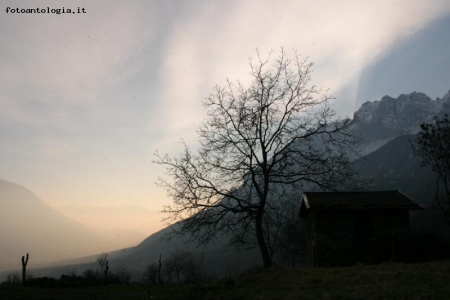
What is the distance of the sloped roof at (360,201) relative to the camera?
25.1m

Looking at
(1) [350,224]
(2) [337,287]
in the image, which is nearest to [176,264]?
(1) [350,224]

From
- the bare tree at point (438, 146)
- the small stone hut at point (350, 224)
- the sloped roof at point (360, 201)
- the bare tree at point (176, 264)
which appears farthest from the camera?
the bare tree at point (176, 264)

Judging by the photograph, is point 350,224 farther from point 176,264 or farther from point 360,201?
point 176,264

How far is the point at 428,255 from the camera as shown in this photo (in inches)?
851

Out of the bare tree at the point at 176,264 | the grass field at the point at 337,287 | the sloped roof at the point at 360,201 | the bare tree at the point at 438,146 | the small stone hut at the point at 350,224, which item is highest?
the bare tree at the point at 438,146

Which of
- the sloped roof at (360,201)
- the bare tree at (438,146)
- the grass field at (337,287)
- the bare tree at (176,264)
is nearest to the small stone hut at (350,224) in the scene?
the sloped roof at (360,201)

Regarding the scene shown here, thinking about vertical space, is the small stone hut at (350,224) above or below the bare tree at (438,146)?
below

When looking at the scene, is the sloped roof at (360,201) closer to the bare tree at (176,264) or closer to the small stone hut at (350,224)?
the small stone hut at (350,224)

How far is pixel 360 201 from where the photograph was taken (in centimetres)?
2606

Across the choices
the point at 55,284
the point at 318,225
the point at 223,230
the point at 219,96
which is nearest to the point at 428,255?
the point at 318,225

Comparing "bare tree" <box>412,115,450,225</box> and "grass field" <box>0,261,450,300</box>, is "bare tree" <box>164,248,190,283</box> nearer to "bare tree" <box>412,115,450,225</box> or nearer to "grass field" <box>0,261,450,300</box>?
"bare tree" <box>412,115,450,225</box>

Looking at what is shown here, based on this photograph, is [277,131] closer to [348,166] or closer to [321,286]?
[348,166]

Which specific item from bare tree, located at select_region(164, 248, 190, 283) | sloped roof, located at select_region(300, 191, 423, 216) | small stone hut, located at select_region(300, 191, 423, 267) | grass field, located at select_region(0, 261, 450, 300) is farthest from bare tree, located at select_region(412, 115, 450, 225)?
bare tree, located at select_region(164, 248, 190, 283)

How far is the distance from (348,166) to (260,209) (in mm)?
5796
